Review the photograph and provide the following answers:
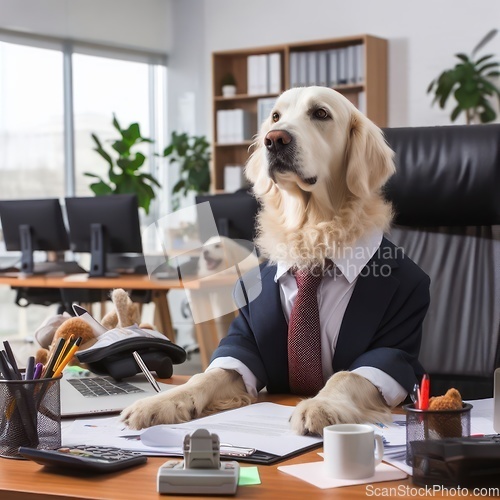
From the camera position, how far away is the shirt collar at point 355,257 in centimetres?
152

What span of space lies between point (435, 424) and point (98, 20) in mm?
6676

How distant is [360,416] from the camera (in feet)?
4.18

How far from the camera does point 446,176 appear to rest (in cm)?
197

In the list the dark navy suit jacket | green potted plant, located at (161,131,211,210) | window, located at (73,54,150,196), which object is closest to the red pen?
the dark navy suit jacket

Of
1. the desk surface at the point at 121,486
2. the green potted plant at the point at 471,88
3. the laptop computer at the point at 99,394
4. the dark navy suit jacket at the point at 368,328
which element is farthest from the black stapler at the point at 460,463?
the green potted plant at the point at 471,88

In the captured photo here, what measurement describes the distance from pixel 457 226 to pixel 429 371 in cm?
37

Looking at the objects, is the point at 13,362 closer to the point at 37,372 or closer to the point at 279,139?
the point at 37,372

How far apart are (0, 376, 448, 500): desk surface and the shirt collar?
567 millimetres

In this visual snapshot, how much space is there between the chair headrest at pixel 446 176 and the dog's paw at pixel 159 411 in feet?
2.92

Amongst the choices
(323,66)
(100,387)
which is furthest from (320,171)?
(323,66)

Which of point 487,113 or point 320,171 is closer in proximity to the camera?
point 320,171

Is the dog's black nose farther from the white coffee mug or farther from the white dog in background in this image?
the white coffee mug

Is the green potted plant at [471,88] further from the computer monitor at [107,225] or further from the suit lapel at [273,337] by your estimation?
the suit lapel at [273,337]

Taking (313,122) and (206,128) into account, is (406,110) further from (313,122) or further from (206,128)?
(313,122)
